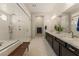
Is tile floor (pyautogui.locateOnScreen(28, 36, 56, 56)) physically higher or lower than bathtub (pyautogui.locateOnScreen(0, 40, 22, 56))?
lower

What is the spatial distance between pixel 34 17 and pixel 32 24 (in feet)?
2.05

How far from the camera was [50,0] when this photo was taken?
1032 mm

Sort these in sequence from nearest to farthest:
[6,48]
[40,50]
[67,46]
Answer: [6,48], [67,46], [40,50]

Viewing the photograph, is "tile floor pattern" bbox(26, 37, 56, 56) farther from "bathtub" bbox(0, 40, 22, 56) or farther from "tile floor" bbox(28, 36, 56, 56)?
"bathtub" bbox(0, 40, 22, 56)

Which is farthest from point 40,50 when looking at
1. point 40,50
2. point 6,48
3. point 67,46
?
point 6,48

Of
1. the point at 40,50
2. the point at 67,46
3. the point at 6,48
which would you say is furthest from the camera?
the point at 40,50

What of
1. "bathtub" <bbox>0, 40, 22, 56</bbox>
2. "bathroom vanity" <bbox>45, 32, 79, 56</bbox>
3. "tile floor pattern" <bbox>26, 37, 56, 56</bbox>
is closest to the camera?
"bathtub" <bbox>0, 40, 22, 56</bbox>

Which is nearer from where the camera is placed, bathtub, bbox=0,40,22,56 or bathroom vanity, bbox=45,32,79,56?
bathtub, bbox=0,40,22,56

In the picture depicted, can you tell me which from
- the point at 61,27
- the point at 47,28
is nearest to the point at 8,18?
the point at 61,27

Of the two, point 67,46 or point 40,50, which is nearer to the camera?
point 67,46

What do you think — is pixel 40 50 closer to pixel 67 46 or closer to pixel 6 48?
pixel 67 46

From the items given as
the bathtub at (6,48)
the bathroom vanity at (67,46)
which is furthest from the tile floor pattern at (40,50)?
the bathtub at (6,48)

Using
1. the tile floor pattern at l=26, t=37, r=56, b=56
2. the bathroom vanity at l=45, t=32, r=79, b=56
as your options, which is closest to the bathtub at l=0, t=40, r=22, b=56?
the bathroom vanity at l=45, t=32, r=79, b=56

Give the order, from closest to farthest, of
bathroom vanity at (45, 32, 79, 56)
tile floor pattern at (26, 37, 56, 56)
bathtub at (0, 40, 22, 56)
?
bathtub at (0, 40, 22, 56), bathroom vanity at (45, 32, 79, 56), tile floor pattern at (26, 37, 56, 56)
